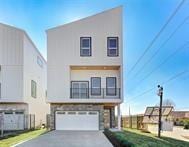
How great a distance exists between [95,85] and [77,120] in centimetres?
329

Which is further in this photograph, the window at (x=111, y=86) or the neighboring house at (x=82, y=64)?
the window at (x=111, y=86)

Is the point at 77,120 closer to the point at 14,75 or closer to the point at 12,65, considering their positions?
the point at 14,75

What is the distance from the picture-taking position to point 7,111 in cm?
2964

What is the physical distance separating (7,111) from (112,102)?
381 inches

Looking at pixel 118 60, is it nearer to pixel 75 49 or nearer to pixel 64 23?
pixel 75 49

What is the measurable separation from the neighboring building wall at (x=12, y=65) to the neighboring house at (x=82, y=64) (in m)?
2.88

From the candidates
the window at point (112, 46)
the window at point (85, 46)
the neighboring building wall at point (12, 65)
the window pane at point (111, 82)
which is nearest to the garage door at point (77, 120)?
the window pane at point (111, 82)

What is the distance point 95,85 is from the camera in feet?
91.9

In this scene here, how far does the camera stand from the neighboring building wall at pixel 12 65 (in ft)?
92.4

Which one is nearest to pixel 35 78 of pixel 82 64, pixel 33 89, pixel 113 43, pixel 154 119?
pixel 33 89

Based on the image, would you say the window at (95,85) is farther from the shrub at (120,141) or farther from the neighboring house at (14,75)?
the shrub at (120,141)

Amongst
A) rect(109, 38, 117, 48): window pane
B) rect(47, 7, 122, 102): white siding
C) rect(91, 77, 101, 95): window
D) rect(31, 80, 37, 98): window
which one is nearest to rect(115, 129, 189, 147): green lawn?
rect(91, 77, 101, 95): window

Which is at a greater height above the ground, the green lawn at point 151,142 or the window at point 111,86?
the window at point 111,86

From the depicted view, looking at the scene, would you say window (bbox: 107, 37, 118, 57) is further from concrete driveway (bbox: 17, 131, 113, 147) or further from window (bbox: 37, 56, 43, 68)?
window (bbox: 37, 56, 43, 68)
